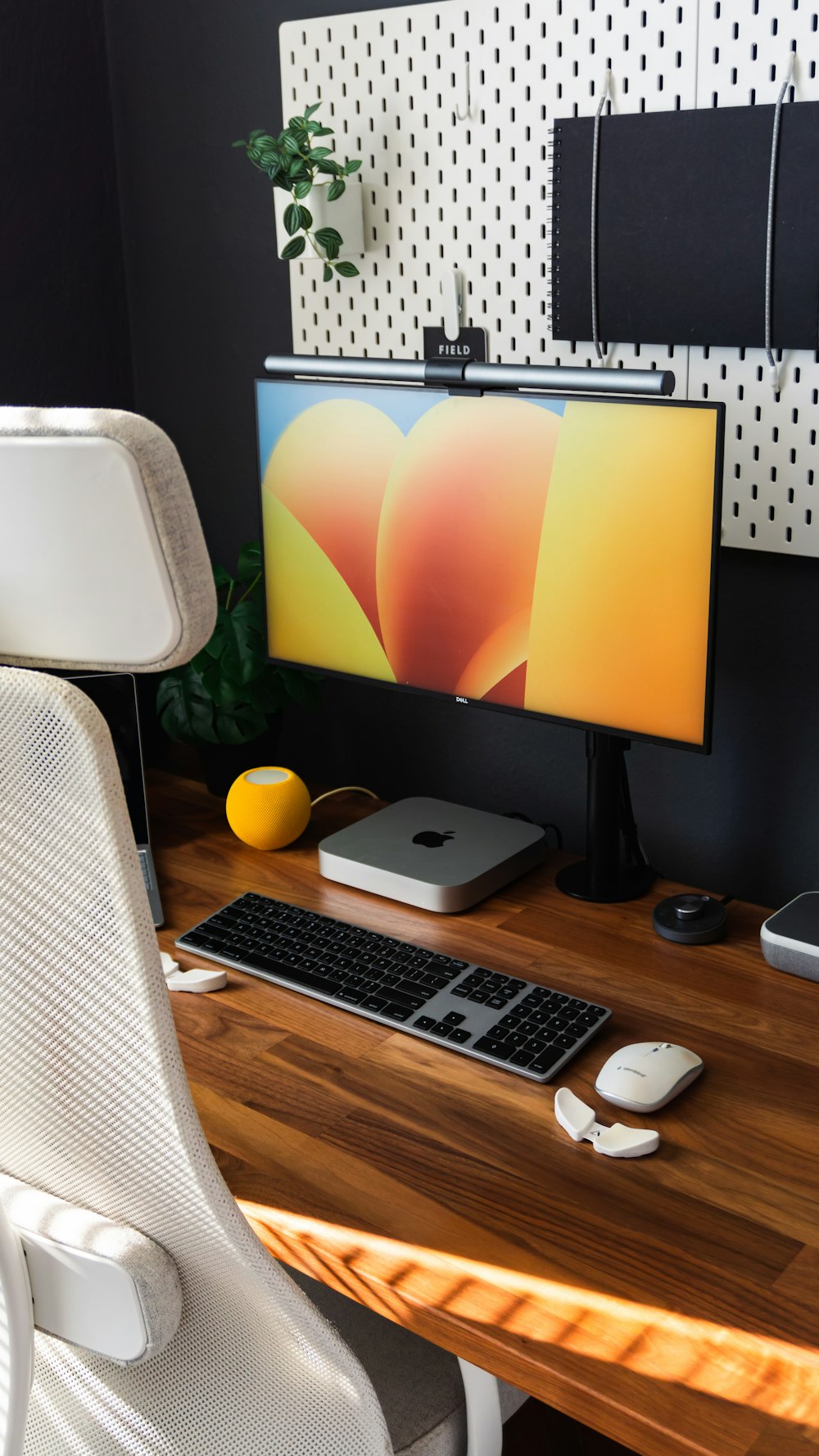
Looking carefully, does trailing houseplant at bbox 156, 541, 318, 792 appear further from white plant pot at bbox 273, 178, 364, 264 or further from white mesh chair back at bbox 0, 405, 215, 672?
white mesh chair back at bbox 0, 405, 215, 672

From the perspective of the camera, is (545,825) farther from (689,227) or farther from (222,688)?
(689,227)

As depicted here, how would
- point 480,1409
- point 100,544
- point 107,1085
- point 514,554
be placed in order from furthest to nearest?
point 514,554 → point 480,1409 → point 107,1085 → point 100,544

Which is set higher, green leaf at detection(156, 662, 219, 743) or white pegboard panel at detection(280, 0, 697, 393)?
white pegboard panel at detection(280, 0, 697, 393)

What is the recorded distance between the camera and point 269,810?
1462mm

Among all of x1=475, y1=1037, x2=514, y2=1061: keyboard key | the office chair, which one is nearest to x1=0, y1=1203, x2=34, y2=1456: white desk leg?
the office chair

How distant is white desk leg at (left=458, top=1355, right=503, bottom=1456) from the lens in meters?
0.93

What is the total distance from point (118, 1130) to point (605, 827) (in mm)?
717

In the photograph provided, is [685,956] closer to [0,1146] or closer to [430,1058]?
[430,1058]

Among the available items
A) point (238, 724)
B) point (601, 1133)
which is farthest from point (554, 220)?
point (601, 1133)

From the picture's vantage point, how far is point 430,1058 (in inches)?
42.9

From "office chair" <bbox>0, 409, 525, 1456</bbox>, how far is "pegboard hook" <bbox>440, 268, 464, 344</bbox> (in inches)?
36.1

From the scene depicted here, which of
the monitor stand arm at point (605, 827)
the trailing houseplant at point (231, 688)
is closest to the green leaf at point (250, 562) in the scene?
the trailing houseplant at point (231, 688)

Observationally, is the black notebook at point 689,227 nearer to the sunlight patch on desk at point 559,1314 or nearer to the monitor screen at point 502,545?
the monitor screen at point 502,545

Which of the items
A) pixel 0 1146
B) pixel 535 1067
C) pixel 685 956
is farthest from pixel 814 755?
pixel 0 1146
